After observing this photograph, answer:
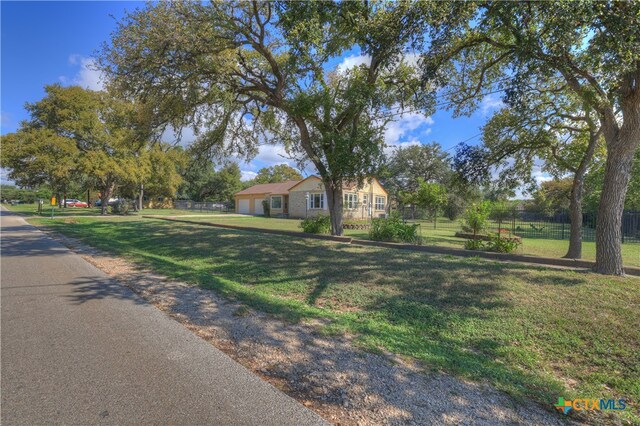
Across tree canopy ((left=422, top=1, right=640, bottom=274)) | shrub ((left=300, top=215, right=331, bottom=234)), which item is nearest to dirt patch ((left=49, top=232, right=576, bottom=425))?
tree canopy ((left=422, top=1, right=640, bottom=274))

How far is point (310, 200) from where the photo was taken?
35.5 meters

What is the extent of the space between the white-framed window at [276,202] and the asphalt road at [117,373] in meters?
34.0

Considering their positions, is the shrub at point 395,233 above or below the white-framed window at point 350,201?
below

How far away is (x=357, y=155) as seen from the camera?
1222cm

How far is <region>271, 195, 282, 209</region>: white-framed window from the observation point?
39700 mm

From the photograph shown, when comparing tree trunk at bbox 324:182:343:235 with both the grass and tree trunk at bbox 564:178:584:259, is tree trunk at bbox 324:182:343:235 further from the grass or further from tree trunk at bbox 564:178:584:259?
tree trunk at bbox 564:178:584:259

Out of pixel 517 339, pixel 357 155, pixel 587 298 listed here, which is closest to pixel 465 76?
pixel 357 155

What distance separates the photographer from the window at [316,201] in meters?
34.8

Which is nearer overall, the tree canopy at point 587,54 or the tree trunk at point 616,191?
the tree canopy at point 587,54

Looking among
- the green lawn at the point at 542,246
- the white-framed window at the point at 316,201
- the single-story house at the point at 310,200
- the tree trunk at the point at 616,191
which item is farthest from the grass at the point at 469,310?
the white-framed window at the point at 316,201

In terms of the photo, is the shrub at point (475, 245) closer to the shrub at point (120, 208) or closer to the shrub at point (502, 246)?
the shrub at point (502, 246)

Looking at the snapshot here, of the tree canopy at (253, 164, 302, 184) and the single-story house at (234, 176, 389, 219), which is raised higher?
the tree canopy at (253, 164, 302, 184)

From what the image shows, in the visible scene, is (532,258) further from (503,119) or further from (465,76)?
(465,76)

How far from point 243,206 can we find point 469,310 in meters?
43.8
